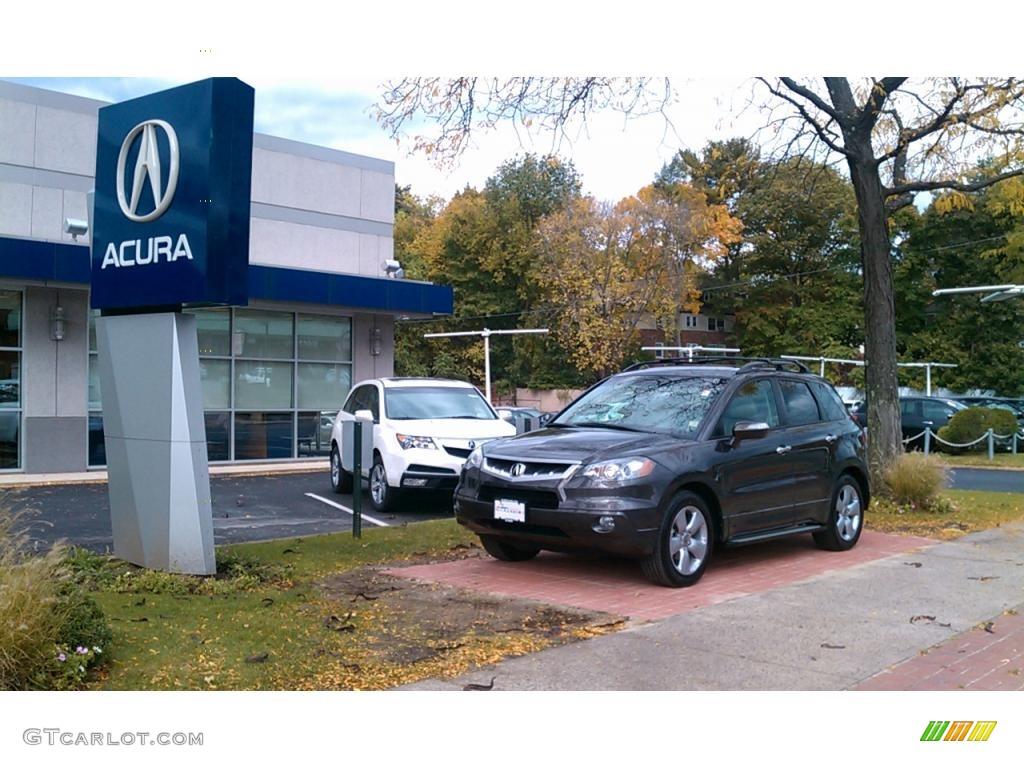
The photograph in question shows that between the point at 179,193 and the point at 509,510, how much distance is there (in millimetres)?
3197

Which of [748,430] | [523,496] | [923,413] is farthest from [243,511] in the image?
[923,413]

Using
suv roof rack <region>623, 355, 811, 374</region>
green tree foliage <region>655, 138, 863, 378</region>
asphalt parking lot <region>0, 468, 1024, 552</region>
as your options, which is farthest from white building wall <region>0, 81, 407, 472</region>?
suv roof rack <region>623, 355, 811, 374</region>

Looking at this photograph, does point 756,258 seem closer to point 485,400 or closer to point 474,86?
point 474,86

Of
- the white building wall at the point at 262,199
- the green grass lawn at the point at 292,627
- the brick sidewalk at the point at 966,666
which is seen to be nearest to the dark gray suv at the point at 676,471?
the green grass lawn at the point at 292,627

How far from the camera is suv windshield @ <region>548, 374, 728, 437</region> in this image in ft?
26.1

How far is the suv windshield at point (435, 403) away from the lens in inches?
494

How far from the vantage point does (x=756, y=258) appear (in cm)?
870

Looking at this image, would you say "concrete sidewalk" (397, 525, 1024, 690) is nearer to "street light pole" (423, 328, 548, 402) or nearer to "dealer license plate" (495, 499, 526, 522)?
"dealer license plate" (495, 499, 526, 522)

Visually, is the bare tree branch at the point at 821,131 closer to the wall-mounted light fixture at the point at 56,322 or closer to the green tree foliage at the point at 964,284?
the green tree foliage at the point at 964,284

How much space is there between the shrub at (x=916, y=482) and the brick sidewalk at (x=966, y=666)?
6398 millimetres

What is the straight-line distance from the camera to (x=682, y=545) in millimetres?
7336

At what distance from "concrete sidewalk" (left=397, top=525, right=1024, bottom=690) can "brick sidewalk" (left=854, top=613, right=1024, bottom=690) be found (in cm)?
2
